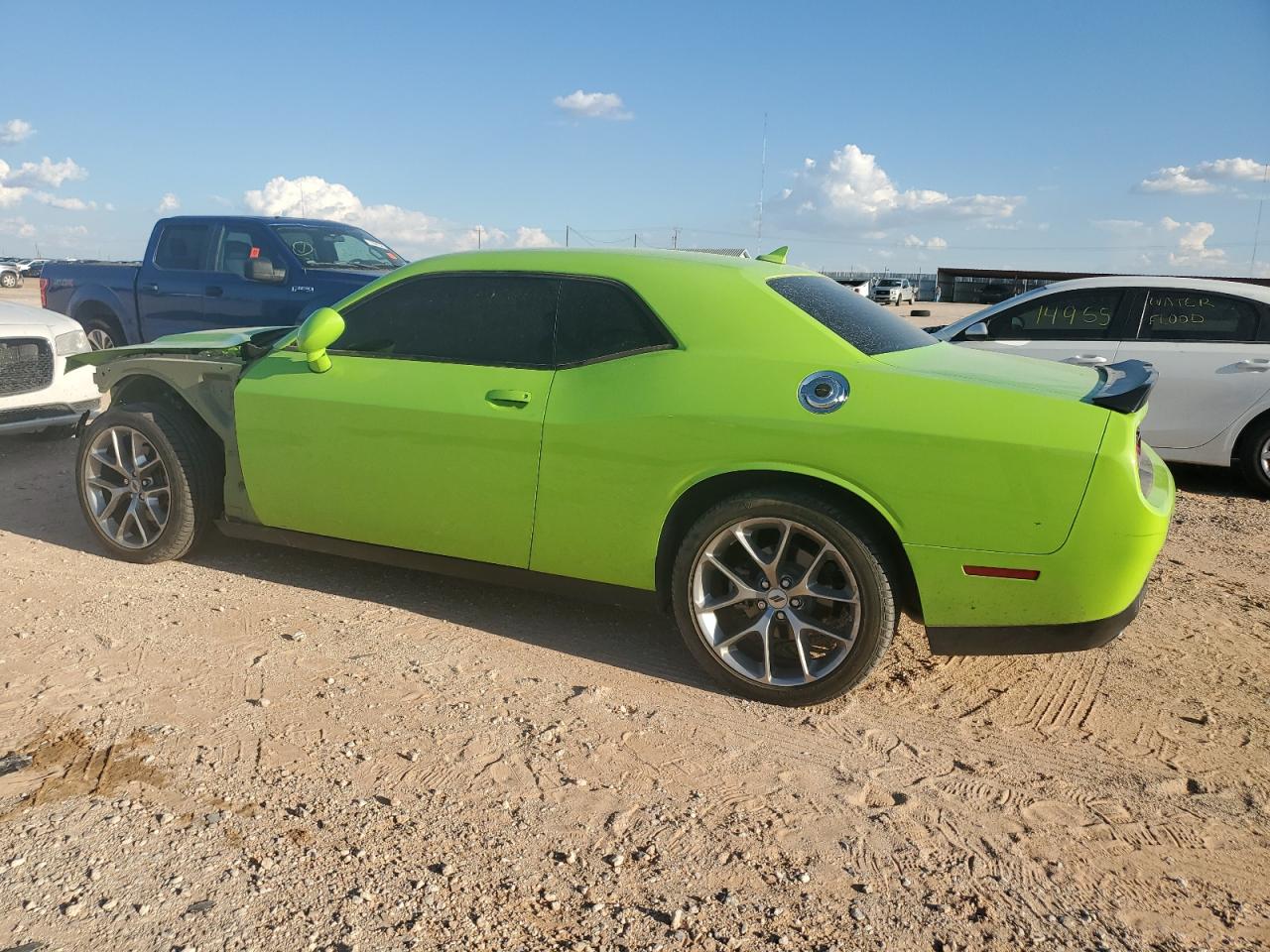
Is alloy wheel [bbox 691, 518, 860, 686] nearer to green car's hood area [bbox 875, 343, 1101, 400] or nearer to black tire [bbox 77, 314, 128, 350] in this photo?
green car's hood area [bbox 875, 343, 1101, 400]

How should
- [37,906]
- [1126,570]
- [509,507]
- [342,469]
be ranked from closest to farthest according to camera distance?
[37,906], [1126,570], [509,507], [342,469]

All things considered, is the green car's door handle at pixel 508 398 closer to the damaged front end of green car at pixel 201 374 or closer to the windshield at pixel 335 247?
the damaged front end of green car at pixel 201 374

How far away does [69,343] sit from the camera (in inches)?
289

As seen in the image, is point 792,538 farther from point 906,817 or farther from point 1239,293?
point 1239,293

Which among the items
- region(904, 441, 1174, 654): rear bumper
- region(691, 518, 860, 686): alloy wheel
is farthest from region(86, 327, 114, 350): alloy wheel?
region(904, 441, 1174, 654): rear bumper

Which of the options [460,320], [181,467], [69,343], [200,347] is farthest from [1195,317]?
[69,343]

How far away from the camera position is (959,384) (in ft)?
10.3

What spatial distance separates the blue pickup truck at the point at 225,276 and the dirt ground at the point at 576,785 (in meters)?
4.24

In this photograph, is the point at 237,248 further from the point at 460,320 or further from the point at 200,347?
the point at 460,320

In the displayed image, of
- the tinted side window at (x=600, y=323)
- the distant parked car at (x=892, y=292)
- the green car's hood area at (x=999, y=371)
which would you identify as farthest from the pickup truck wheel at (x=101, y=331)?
the distant parked car at (x=892, y=292)

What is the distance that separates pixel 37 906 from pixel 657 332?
254 cm

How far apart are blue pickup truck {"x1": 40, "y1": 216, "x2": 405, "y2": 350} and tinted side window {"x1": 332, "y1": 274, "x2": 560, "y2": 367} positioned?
3907 millimetres

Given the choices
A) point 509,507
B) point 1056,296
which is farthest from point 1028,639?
point 1056,296

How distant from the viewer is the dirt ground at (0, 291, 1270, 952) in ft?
7.59
